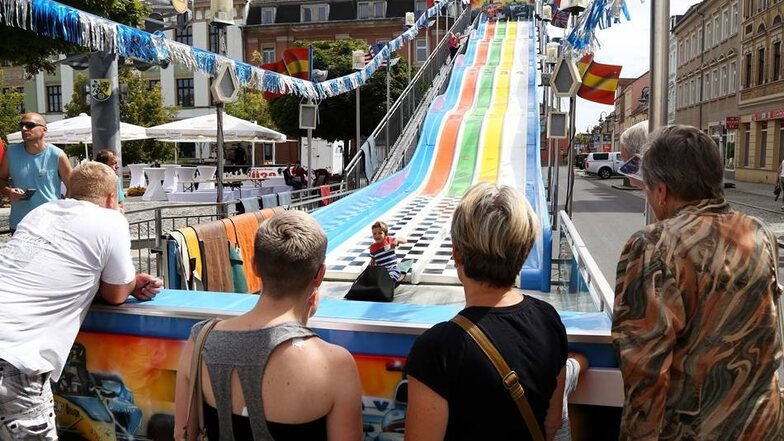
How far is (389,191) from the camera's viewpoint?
1388 cm

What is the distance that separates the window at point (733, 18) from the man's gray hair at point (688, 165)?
4057 centimetres

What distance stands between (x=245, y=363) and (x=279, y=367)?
0.09 metres

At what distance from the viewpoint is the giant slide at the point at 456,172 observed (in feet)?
27.7

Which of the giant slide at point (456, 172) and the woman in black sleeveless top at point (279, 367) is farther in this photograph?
the giant slide at point (456, 172)

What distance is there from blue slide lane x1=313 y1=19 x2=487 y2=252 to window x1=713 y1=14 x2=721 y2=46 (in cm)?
2500

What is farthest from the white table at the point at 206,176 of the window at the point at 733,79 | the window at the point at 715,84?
the window at the point at 715,84

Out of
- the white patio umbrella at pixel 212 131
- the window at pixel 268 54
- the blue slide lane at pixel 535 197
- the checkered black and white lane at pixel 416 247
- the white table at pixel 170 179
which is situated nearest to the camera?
the blue slide lane at pixel 535 197

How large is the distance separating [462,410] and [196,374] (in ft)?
2.44

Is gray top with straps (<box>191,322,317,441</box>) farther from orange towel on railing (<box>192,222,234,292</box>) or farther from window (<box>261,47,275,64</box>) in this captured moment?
window (<box>261,47,275,64</box>)

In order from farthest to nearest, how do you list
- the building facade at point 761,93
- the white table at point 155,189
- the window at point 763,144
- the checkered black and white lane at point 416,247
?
the window at point 763,144, the building facade at point 761,93, the white table at point 155,189, the checkered black and white lane at point 416,247

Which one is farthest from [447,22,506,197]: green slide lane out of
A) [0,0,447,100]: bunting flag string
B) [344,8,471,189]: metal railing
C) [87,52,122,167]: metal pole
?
[87,52,122,167]: metal pole

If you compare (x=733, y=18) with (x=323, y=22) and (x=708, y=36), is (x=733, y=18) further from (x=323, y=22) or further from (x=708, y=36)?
(x=323, y=22)

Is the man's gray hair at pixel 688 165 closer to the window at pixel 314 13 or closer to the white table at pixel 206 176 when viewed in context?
the white table at pixel 206 176

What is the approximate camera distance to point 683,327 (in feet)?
6.39
